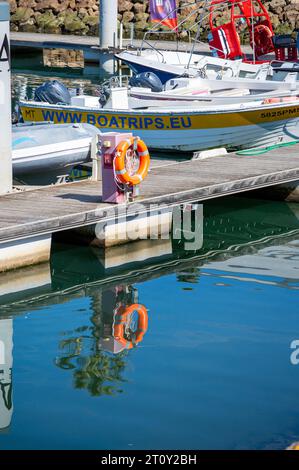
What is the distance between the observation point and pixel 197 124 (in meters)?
16.7

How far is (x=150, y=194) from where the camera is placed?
11.7m

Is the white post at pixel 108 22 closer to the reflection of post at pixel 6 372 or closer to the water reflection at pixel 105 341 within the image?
the water reflection at pixel 105 341

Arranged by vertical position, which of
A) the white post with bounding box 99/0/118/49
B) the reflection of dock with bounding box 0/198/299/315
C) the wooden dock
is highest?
the white post with bounding box 99/0/118/49

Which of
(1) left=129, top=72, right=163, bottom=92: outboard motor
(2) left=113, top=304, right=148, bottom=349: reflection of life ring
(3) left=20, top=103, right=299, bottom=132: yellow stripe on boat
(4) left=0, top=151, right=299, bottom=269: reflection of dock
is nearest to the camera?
(2) left=113, top=304, right=148, bottom=349: reflection of life ring

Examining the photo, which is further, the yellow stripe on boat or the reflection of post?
the yellow stripe on boat

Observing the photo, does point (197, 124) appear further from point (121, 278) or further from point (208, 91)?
point (121, 278)

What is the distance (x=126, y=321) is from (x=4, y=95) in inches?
127

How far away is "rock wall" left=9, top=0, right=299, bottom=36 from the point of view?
3466 cm

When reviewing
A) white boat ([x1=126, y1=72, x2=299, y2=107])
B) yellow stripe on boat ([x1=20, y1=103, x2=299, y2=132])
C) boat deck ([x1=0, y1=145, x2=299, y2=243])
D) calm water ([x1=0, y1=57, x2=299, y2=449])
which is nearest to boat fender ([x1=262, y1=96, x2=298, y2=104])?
white boat ([x1=126, y1=72, x2=299, y2=107])

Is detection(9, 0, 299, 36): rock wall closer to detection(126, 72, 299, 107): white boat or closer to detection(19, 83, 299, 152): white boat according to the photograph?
detection(126, 72, 299, 107): white boat

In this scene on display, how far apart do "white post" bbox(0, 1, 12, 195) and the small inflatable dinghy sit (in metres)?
1.36

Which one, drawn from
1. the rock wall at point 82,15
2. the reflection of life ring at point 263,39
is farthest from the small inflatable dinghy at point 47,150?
the rock wall at point 82,15

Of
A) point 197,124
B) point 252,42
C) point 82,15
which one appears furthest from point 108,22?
point 197,124
